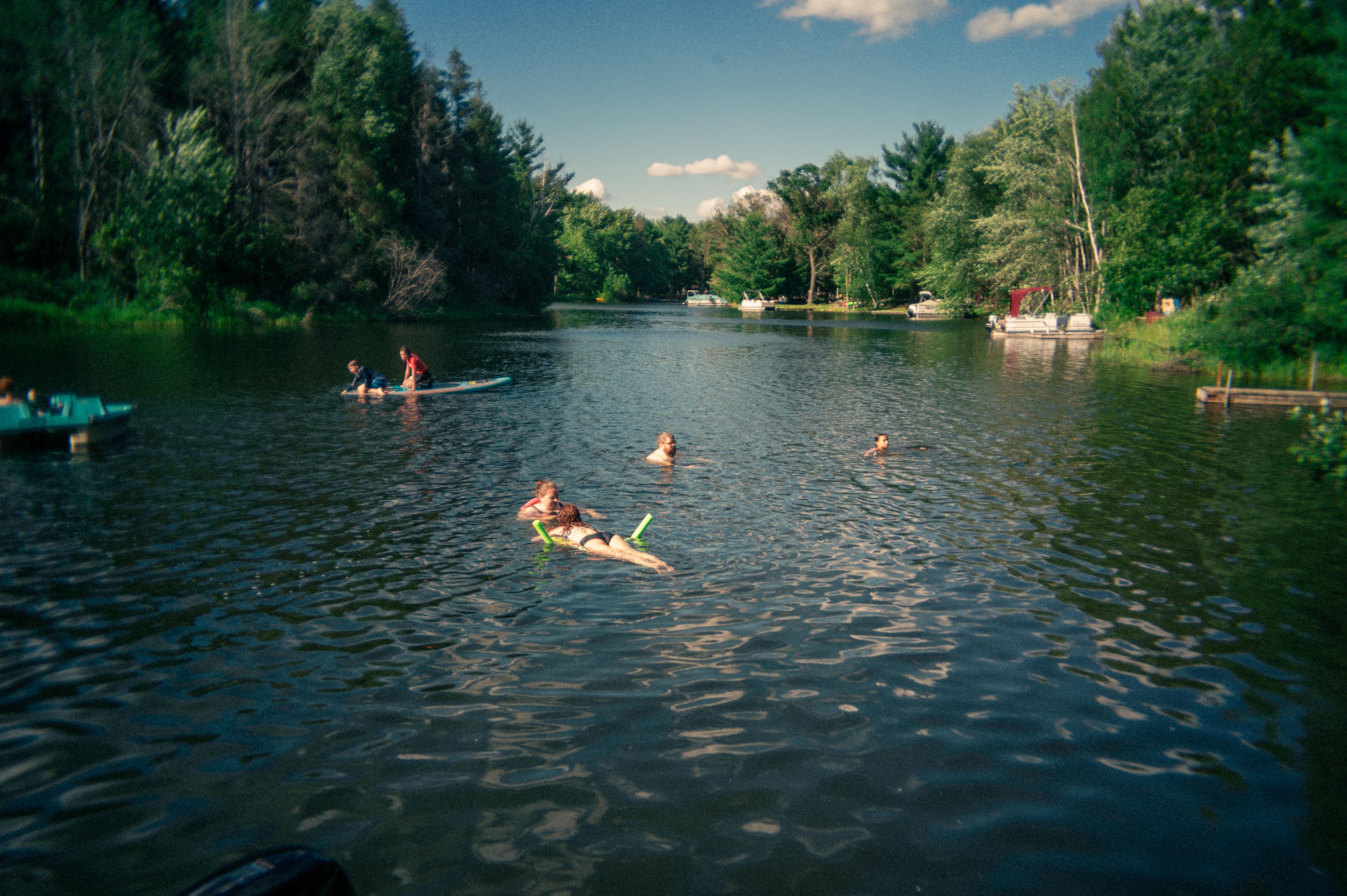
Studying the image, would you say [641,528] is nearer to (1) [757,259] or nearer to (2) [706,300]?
(1) [757,259]

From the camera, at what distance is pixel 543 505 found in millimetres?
13438

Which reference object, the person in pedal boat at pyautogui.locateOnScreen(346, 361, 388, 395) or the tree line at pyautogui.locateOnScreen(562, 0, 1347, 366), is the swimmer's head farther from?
the person in pedal boat at pyautogui.locateOnScreen(346, 361, 388, 395)

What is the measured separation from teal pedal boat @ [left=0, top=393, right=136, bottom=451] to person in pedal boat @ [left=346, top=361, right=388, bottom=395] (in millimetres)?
8893

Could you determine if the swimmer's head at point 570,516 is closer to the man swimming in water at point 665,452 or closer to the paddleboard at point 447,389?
the man swimming in water at point 665,452

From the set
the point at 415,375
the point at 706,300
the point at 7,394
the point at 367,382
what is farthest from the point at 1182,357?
the point at 706,300

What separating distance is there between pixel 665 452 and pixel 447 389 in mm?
13862

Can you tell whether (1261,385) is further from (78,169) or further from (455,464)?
(78,169)

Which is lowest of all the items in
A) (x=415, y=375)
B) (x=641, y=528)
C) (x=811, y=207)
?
(x=641, y=528)

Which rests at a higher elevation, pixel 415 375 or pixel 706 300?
pixel 706 300

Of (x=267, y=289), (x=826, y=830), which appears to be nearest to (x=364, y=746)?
(x=826, y=830)

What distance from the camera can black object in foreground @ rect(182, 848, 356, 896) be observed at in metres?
3.62

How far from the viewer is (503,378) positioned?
31766 millimetres

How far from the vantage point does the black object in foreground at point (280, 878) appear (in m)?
3.62

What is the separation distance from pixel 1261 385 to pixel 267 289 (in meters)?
63.9
